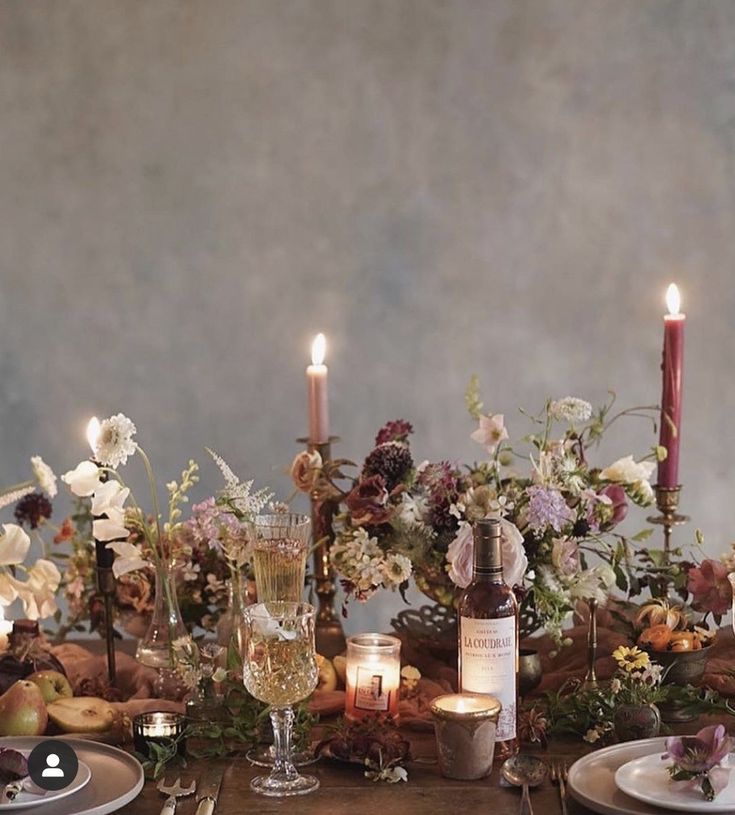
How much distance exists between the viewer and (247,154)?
131 inches

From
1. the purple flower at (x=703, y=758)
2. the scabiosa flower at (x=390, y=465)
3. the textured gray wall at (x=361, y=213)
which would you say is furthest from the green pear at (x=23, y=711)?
the textured gray wall at (x=361, y=213)

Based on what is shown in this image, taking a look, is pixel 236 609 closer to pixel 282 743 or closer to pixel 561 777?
pixel 282 743

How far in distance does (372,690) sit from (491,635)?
0.66 feet

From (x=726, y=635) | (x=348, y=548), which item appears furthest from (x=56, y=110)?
(x=726, y=635)

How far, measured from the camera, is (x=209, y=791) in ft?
4.74

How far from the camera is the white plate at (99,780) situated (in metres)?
1.37

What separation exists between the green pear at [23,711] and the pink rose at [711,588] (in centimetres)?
87

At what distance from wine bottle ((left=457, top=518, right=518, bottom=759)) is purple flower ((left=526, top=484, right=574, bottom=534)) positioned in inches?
5.5

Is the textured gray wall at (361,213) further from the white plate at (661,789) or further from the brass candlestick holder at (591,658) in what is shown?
the white plate at (661,789)

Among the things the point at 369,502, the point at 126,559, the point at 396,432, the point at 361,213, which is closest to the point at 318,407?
the point at 396,432

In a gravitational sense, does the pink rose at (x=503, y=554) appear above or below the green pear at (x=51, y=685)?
above

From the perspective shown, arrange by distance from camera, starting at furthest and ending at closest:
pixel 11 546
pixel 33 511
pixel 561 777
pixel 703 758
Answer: pixel 33 511
pixel 11 546
pixel 561 777
pixel 703 758

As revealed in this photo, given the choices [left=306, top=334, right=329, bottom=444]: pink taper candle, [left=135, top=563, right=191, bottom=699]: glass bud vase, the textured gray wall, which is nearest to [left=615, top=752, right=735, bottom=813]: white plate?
[left=135, top=563, right=191, bottom=699]: glass bud vase

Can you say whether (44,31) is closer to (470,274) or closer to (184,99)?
(184,99)
